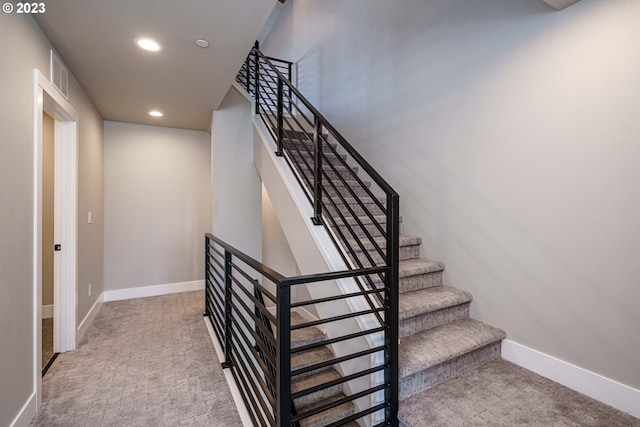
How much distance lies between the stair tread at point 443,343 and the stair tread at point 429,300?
0.15 meters

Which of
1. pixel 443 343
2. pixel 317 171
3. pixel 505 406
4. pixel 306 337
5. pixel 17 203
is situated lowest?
pixel 306 337

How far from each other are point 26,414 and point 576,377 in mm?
3180

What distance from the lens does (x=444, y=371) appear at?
6.13ft

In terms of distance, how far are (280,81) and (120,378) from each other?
2.84 m

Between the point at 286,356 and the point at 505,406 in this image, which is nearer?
the point at 286,356

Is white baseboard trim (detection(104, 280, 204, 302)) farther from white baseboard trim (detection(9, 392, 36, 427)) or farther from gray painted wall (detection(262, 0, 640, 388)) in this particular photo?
gray painted wall (detection(262, 0, 640, 388))

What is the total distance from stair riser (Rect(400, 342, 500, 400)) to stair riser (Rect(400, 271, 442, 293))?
1.84ft

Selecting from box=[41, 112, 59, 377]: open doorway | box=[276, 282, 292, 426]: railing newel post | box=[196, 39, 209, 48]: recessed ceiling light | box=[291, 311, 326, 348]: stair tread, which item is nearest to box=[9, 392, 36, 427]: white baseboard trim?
box=[276, 282, 292, 426]: railing newel post

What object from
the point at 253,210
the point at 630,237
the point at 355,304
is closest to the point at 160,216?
the point at 253,210

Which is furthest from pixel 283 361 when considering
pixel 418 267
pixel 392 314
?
pixel 418 267

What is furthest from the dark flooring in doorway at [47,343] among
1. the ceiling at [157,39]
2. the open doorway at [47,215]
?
the ceiling at [157,39]

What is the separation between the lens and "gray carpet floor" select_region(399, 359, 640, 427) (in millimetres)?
1515

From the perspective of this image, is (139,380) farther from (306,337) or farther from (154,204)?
(154,204)

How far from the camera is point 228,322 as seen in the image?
2.36 meters
